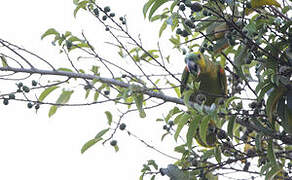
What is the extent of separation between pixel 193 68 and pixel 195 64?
2.0 inches

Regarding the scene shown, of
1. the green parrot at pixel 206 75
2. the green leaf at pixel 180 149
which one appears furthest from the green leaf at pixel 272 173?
the green parrot at pixel 206 75

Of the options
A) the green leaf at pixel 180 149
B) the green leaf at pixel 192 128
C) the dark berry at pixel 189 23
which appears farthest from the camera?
the green leaf at pixel 180 149

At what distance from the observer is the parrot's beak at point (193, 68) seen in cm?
298

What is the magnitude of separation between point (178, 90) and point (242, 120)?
52 cm

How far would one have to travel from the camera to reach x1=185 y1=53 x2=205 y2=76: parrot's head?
9.82 feet

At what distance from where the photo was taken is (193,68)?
9.96 feet

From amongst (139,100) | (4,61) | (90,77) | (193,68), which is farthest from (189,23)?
(193,68)

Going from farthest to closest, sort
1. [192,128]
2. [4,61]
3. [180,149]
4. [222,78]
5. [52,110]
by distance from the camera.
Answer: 1. [222,78]
2. [180,149]
3. [52,110]
4. [4,61]
5. [192,128]

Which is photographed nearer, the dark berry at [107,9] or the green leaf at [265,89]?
the green leaf at [265,89]

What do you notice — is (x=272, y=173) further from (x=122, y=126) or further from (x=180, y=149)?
(x=122, y=126)

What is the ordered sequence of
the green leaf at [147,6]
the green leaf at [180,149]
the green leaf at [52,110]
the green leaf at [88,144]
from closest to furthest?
the green leaf at [147,6] < the green leaf at [88,144] < the green leaf at [52,110] < the green leaf at [180,149]

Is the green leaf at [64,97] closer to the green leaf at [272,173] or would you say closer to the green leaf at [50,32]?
the green leaf at [50,32]

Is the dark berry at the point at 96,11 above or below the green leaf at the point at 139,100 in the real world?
above

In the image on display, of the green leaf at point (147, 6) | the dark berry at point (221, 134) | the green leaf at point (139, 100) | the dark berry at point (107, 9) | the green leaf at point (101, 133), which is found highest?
the dark berry at point (107, 9)
